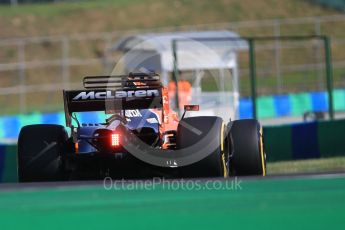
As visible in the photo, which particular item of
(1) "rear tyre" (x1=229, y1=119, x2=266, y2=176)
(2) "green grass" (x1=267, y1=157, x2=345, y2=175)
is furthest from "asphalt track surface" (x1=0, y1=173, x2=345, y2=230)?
(2) "green grass" (x1=267, y1=157, x2=345, y2=175)

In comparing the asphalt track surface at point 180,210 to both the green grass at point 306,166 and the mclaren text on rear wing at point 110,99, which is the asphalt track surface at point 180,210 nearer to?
the mclaren text on rear wing at point 110,99

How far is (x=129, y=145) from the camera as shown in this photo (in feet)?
24.2

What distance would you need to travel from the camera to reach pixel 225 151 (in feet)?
24.3

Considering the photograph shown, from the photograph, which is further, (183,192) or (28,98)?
(28,98)

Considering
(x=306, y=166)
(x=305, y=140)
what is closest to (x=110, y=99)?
(x=306, y=166)

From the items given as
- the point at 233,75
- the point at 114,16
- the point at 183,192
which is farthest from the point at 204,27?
the point at 183,192

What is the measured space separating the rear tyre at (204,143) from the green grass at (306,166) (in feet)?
15.8

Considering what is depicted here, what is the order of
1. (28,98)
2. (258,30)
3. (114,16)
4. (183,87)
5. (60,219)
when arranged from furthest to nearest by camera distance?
(114,16) → (258,30) → (28,98) → (183,87) → (60,219)

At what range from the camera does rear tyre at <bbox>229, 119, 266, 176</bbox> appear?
25.0ft

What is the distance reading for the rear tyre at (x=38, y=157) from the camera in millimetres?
7395

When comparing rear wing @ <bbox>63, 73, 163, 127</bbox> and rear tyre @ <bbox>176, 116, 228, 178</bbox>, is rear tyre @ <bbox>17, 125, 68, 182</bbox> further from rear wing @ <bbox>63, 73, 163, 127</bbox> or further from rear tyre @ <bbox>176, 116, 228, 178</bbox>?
rear tyre @ <bbox>176, 116, 228, 178</bbox>

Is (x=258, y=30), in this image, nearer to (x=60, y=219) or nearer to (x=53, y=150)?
(x=53, y=150)

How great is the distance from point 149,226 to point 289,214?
0.75m

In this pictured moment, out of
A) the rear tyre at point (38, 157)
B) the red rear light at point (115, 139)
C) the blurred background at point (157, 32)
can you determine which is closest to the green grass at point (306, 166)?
the red rear light at point (115, 139)
